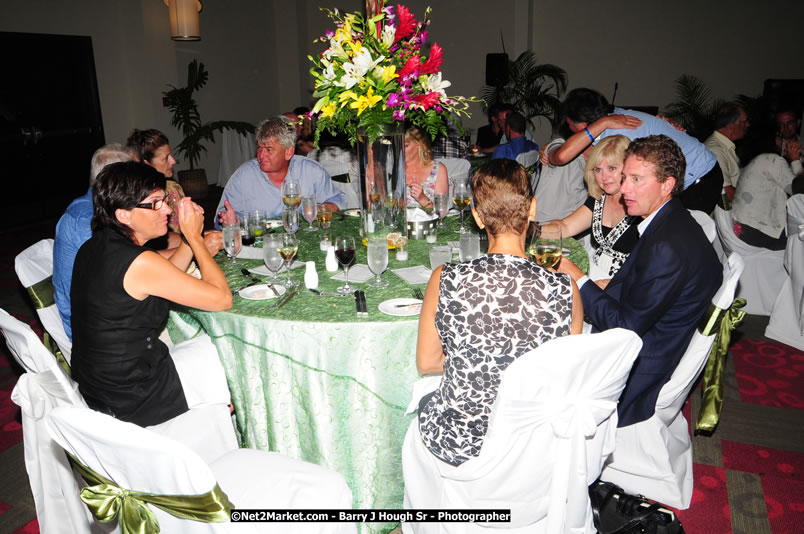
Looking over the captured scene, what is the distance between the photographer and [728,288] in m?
2.30

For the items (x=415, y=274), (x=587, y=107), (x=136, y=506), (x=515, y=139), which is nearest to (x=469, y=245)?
(x=415, y=274)

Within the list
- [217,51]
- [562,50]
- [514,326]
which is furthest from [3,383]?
[562,50]

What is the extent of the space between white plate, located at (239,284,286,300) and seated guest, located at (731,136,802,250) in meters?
3.79

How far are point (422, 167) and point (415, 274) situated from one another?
1.54 m

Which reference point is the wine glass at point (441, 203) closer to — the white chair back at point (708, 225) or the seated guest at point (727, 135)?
the white chair back at point (708, 225)

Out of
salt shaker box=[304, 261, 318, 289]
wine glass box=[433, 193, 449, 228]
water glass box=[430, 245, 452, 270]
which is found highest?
wine glass box=[433, 193, 449, 228]

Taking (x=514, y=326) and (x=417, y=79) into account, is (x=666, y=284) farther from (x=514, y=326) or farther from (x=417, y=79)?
(x=417, y=79)

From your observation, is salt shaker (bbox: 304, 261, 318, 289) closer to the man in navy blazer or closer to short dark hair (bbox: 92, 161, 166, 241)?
short dark hair (bbox: 92, 161, 166, 241)

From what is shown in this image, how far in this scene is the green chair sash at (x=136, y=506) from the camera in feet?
4.33

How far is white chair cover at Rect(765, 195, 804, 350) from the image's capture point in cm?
394

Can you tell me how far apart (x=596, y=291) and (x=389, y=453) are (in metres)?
1.01

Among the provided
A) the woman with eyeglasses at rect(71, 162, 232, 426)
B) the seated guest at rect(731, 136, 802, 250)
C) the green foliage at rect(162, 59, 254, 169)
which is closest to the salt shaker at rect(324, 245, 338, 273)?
the woman with eyeglasses at rect(71, 162, 232, 426)

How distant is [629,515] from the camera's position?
215 centimetres

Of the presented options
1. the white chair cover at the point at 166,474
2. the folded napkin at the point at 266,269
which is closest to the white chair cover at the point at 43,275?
the folded napkin at the point at 266,269
